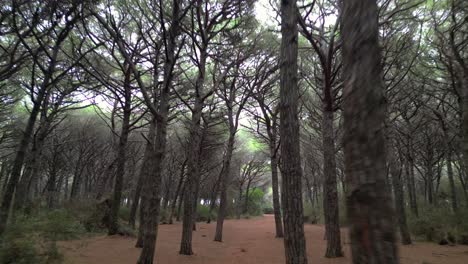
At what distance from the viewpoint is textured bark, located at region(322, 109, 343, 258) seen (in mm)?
7301

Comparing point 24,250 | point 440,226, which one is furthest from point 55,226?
point 440,226

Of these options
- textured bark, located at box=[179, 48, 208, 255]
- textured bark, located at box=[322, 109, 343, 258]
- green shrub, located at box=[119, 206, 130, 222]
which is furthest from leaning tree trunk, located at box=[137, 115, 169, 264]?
green shrub, located at box=[119, 206, 130, 222]

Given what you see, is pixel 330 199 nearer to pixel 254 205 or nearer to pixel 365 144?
pixel 365 144

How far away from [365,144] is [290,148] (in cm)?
272

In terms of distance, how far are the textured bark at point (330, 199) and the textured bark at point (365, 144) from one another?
20.6 ft

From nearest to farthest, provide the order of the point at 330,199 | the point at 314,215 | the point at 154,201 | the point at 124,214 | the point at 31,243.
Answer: the point at 31,243, the point at 154,201, the point at 330,199, the point at 124,214, the point at 314,215

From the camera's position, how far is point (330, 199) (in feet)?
24.9

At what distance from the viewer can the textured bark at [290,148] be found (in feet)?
13.3

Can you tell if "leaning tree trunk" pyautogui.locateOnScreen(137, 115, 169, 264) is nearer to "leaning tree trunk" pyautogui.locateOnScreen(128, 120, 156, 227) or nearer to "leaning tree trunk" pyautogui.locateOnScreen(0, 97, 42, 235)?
"leaning tree trunk" pyautogui.locateOnScreen(0, 97, 42, 235)

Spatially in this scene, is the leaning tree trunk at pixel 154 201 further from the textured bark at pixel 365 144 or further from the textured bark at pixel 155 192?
the textured bark at pixel 365 144

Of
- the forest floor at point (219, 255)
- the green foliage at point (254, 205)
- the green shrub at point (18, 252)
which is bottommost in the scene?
the forest floor at point (219, 255)

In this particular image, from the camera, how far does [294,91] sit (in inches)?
174

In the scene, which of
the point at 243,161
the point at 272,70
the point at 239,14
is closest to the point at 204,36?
the point at 239,14

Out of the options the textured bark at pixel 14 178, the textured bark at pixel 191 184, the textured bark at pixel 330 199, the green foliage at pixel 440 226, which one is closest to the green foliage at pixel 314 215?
the green foliage at pixel 440 226
